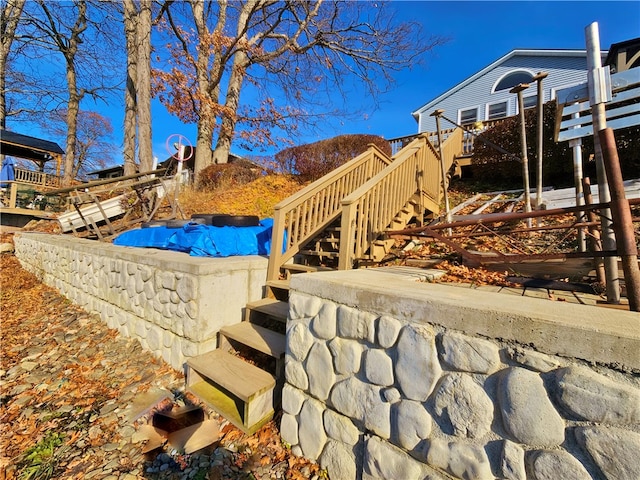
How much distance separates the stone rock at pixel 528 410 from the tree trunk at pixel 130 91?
35.3ft

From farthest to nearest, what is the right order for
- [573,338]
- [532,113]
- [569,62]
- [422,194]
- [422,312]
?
1. [569,62]
2. [532,113]
3. [422,194]
4. [422,312]
5. [573,338]

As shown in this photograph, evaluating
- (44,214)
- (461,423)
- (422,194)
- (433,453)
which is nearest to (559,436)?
(461,423)

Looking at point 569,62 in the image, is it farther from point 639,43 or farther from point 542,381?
point 542,381

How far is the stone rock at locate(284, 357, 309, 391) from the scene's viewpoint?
1.92 m

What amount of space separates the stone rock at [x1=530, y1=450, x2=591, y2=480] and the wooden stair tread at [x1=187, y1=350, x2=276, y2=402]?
5.47ft

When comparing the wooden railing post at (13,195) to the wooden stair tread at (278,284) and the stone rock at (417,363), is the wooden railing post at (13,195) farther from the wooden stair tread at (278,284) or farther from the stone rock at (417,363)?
the stone rock at (417,363)

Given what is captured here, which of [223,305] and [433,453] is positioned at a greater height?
[223,305]

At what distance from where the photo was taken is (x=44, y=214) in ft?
33.7

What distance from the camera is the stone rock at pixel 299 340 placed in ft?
6.25

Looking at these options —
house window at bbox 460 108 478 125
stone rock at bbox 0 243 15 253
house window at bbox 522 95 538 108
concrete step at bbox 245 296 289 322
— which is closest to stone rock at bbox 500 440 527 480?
concrete step at bbox 245 296 289 322

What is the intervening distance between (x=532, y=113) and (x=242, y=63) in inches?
405

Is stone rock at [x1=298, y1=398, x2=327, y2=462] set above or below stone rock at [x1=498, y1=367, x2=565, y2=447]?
below

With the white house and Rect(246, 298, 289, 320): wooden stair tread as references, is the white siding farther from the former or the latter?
Rect(246, 298, 289, 320): wooden stair tread

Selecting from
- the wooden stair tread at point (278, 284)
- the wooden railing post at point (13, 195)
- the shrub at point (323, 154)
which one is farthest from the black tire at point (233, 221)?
the wooden railing post at point (13, 195)
